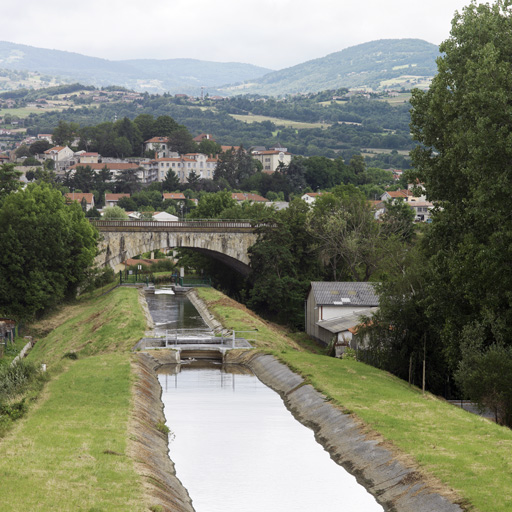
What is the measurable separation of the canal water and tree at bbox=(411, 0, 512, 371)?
879cm

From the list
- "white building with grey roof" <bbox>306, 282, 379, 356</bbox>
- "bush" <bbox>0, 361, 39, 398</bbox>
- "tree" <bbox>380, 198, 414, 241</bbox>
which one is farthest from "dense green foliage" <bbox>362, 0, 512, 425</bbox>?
"tree" <bbox>380, 198, 414, 241</bbox>

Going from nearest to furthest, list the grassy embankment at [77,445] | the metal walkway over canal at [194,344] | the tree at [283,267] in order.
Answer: the grassy embankment at [77,445]
the metal walkway over canal at [194,344]
the tree at [283,267]

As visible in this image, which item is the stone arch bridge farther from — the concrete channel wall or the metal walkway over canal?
the concrete channel wall

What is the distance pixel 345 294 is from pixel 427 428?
1523 inches

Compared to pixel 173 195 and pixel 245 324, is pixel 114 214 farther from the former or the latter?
pixel 245 324

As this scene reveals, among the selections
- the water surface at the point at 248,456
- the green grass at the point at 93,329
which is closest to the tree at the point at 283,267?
the green grass at the point at 93,329

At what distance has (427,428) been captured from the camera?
30266 mm

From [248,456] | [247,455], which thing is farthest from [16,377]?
[248,456]

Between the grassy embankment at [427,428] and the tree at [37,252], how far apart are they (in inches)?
1137

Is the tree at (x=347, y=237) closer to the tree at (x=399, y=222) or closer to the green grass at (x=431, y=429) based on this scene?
the tree at (x=399, y=222)

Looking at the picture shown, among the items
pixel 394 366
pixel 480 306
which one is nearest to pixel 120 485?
pixel 480 306

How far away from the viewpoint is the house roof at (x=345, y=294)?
67.6 m

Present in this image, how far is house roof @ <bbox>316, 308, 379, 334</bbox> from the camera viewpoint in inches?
2400

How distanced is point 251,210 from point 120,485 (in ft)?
251
